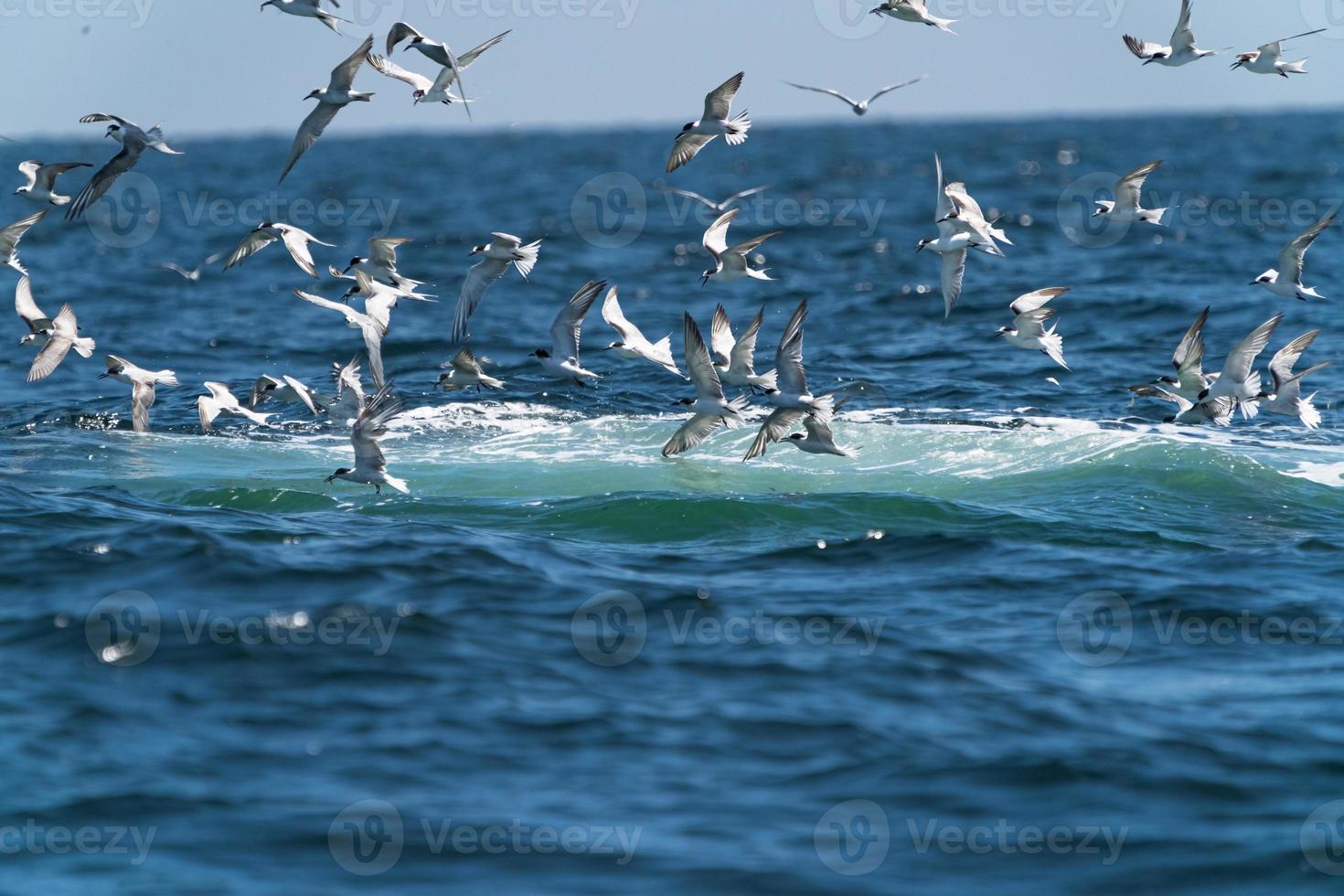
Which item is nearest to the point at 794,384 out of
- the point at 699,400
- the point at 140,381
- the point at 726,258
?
the point at 699,400

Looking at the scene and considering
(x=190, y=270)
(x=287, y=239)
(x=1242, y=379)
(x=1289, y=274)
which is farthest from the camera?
(x=190, y=270)

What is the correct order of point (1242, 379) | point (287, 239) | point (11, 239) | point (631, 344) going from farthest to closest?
point (11, 239), point (287, 239), point (1242, 379), point (631, 344)

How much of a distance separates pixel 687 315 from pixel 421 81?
5.06m

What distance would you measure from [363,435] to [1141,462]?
1037 cm

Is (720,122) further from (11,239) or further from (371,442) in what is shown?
(11,239)

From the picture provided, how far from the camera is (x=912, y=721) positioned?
41.2ft

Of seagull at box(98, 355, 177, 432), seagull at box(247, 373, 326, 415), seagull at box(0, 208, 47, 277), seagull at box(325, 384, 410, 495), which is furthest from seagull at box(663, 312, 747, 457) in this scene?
seagull at box(0, 208, 47, 277)

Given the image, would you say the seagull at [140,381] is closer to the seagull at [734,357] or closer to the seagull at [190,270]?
the seagull at [190,270]

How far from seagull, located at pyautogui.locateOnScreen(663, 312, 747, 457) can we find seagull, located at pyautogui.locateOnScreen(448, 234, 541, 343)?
2.59 meters

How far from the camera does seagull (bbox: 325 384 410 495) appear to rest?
54.7 feet

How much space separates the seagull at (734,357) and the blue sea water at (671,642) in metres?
1.58

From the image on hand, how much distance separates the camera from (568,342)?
1872cm

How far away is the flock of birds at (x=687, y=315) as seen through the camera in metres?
17.7

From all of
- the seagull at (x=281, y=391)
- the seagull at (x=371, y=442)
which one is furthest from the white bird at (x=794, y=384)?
the seagull at (x=281, y=391)
